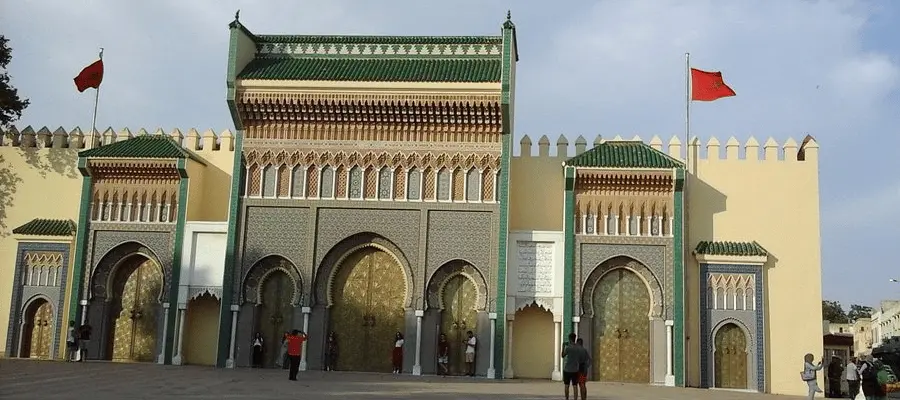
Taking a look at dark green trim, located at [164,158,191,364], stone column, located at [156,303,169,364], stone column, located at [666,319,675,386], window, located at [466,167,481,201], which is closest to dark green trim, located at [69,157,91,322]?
stone column, located at [156,303,169,364]

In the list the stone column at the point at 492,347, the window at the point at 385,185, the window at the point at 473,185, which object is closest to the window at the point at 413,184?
the window at the point at 385,185

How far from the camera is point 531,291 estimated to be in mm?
20141

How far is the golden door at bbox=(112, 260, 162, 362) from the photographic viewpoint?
21.0m

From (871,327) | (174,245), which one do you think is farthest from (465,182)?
A: (871,327)

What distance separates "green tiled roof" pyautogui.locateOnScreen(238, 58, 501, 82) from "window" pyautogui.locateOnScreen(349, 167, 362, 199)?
209cm

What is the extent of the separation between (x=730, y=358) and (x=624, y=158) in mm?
4878

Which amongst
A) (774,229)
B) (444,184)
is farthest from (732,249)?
(444,184)

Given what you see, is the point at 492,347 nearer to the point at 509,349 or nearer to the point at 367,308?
the point at 509,349

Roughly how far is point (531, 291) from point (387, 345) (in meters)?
3.39

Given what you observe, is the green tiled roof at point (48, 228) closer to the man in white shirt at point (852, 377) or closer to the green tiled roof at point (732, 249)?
the green tiled roof at point (732, 249)

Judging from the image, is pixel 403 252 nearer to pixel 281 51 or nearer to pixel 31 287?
pixel 281 51

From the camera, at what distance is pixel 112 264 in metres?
21.2

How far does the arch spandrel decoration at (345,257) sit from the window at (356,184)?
0.91 m

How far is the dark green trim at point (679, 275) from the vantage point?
63.7 feet
